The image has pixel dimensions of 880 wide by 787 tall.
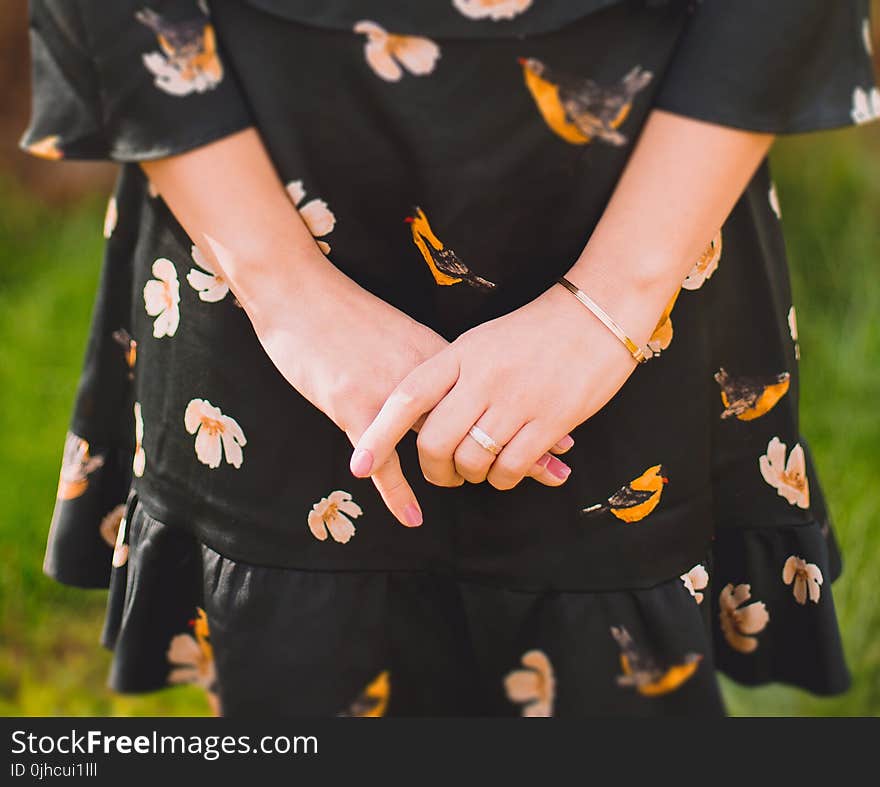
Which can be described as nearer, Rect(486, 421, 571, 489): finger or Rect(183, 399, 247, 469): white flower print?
Rect(486, 421, 571, 489): finger

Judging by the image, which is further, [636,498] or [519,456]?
[636,498]

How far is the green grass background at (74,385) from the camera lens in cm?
165

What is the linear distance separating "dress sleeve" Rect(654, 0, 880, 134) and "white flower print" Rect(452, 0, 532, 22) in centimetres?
14

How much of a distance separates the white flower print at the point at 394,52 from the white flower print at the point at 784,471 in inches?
20.2

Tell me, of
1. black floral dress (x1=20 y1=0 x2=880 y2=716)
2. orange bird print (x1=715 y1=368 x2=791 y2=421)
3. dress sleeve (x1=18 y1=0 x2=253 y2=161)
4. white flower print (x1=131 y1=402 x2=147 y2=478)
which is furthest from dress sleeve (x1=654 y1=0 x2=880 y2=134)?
white flower print (x1=131 y1=402 x2=147 y2=478)

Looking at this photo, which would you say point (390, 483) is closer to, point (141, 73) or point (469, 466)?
point (469, 466)

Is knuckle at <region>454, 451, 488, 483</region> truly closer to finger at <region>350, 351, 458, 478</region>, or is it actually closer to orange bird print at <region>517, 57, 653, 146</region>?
finger at <region>350, 351, 458, 478</region>

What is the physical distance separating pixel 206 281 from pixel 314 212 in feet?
0.42

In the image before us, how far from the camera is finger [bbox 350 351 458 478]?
0.80 metres

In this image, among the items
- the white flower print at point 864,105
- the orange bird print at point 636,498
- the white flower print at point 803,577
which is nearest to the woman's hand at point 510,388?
the orange bird print at point 636,498

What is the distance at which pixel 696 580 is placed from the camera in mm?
960

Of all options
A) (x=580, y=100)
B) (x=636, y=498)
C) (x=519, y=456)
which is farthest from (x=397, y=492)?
(x=580, y=100)

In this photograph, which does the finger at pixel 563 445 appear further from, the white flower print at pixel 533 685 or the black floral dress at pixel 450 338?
the white flower print at pixel 533 685

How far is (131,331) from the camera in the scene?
1064mm
